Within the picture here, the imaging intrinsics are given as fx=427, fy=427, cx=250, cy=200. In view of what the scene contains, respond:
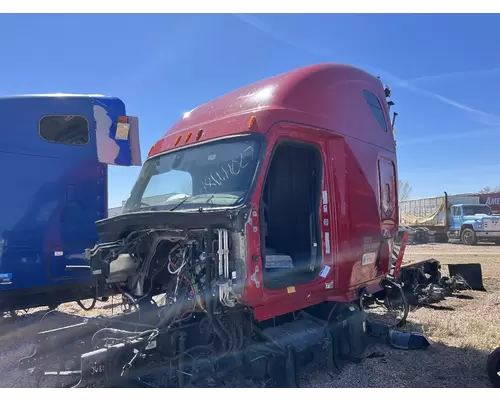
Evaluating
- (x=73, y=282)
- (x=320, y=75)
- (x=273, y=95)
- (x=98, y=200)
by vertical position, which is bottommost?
(x=73, y=282)

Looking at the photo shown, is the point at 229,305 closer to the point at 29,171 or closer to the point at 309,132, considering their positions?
the point at 309,132

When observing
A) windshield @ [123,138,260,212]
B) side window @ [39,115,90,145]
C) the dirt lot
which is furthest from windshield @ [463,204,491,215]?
windshield @ [123,138,260,212]

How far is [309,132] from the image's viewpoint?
4.76 m

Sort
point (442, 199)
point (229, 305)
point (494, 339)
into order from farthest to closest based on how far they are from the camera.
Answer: point (442, 199), point (494, 339), point (229, 305)

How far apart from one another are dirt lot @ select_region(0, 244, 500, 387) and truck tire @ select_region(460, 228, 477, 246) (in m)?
16.0

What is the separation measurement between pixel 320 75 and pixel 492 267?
1093 cm

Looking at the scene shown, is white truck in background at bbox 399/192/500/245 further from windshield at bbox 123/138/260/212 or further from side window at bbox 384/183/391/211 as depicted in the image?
windshield at bbox 123/138/260/212

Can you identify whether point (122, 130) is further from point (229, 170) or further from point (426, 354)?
point (426, 354)

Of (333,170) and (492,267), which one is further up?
(333,170)

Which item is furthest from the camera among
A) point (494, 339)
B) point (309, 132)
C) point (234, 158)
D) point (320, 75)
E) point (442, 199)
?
point (442, 199)

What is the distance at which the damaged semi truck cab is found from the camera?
3947 mm

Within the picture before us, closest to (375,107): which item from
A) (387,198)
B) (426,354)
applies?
(387,198)

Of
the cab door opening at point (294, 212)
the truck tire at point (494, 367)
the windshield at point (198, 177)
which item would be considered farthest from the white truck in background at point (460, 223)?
the windshield at point (198, 177)

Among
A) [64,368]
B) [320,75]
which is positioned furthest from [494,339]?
[64,368]
